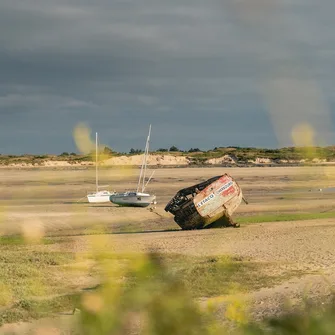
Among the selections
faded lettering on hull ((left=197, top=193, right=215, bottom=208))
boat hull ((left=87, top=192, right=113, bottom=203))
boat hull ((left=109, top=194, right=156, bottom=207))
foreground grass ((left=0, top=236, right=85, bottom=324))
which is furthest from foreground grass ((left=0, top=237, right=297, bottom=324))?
boat hull ((left=87, top=192, right=113, bottom=203))

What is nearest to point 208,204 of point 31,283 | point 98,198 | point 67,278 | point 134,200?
point 67,278

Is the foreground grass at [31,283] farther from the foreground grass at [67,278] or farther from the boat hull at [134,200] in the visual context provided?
the boat hull at [134,200]

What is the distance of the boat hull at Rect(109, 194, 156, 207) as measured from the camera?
1411 inches

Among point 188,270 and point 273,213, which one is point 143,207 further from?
point 188,270

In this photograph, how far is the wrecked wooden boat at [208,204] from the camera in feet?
71.9

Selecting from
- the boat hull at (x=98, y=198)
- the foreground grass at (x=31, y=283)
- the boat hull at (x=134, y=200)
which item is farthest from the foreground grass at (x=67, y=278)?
the boat hull at (x=98, y=198)

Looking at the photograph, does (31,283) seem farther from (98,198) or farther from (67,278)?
(98,198)

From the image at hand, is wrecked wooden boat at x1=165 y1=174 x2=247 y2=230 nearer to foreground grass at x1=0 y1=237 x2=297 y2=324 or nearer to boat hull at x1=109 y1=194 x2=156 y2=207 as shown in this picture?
foreground grass at x1=0 y1=237 x2=297 y2=324

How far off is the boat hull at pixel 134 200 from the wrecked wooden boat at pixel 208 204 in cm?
1315

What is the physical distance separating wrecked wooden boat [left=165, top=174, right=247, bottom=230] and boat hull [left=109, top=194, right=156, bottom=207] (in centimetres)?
1315

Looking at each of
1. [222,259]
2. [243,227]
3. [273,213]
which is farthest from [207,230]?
[273,213]

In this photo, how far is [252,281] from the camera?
12594 millimetres

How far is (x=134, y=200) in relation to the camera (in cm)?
3584

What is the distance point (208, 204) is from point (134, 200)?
1412 cm
